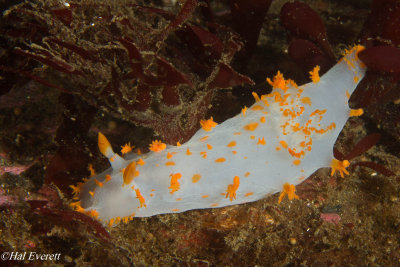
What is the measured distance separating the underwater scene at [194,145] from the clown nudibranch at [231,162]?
0.01 meters

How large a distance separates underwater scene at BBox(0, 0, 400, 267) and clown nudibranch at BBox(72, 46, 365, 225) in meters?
0.01

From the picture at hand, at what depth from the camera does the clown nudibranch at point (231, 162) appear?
7.70ft

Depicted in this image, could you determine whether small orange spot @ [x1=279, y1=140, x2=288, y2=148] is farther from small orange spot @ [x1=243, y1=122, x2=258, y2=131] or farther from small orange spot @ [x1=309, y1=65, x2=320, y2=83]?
small orange spot @ [x1=309, y1=65, x2=320, y2=83]

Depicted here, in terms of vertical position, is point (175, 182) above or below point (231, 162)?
below

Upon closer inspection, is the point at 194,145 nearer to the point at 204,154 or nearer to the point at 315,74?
the point at 204,154

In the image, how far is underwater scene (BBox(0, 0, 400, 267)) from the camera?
2.38 meters

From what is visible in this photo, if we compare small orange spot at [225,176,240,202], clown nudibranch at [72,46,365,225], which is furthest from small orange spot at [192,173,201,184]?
small orange spot at [225,176,240,202]

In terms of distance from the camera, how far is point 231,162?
2.39m

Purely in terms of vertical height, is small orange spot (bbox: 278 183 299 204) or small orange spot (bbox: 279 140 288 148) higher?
small orange spot (bbox: 279 140 288 148)

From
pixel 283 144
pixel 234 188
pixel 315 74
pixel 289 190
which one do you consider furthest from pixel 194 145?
pixel 315 74

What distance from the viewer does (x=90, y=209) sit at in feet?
7.67

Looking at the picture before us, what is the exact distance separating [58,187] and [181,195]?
1298mm

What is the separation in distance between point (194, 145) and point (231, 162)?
36cm

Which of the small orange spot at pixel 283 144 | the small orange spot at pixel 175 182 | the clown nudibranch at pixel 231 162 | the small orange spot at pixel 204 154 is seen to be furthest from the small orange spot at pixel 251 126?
the small orange spot at pixel 175 182
